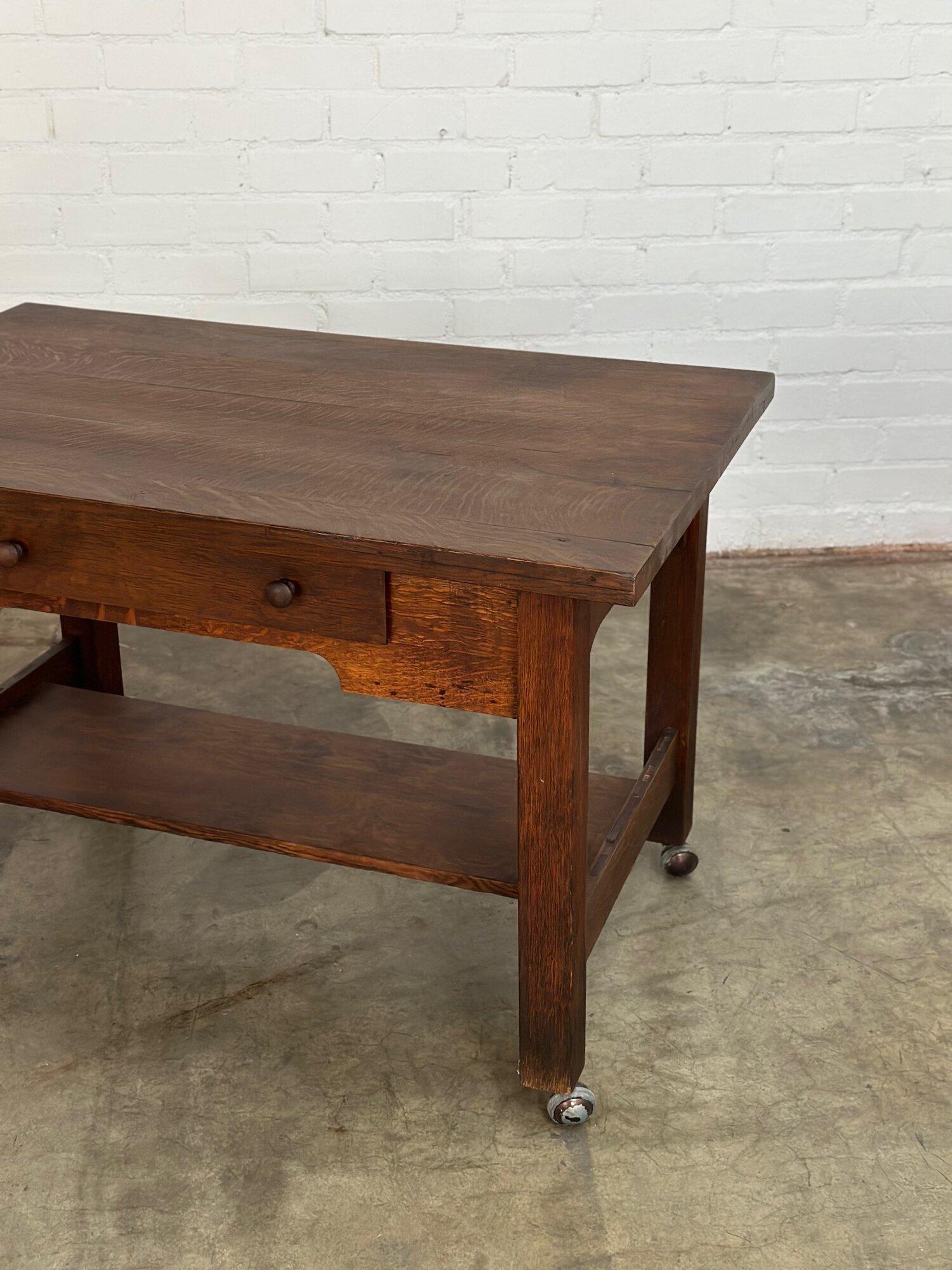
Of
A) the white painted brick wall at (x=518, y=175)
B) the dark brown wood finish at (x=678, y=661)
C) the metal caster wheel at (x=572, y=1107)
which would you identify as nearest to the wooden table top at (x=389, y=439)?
the dark brown wood finish at (x=678, y=661)

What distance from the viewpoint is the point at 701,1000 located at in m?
2.07

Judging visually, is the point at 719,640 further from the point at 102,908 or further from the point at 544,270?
the point at 102,908

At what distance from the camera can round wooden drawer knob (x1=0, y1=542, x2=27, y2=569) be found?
1.74 metres

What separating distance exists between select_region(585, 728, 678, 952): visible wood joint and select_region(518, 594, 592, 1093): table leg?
6 centimetres

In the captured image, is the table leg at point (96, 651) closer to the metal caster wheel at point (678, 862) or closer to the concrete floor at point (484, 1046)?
the concrete floor at point (484, 1046)

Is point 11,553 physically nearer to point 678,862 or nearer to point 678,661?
point 678,661

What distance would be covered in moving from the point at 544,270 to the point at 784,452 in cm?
74

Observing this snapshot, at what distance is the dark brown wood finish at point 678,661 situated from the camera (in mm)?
2133

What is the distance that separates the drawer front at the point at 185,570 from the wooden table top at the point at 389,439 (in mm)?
34

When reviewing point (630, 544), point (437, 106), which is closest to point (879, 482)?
point (437, 106)

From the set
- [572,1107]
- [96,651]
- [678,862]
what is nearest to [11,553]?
[96,651]

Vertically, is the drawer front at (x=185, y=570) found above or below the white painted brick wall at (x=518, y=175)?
below

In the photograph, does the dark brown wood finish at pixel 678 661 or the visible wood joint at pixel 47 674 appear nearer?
the dark brown wood finish at pixel 678 661

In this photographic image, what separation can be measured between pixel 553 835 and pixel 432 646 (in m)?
0.28
